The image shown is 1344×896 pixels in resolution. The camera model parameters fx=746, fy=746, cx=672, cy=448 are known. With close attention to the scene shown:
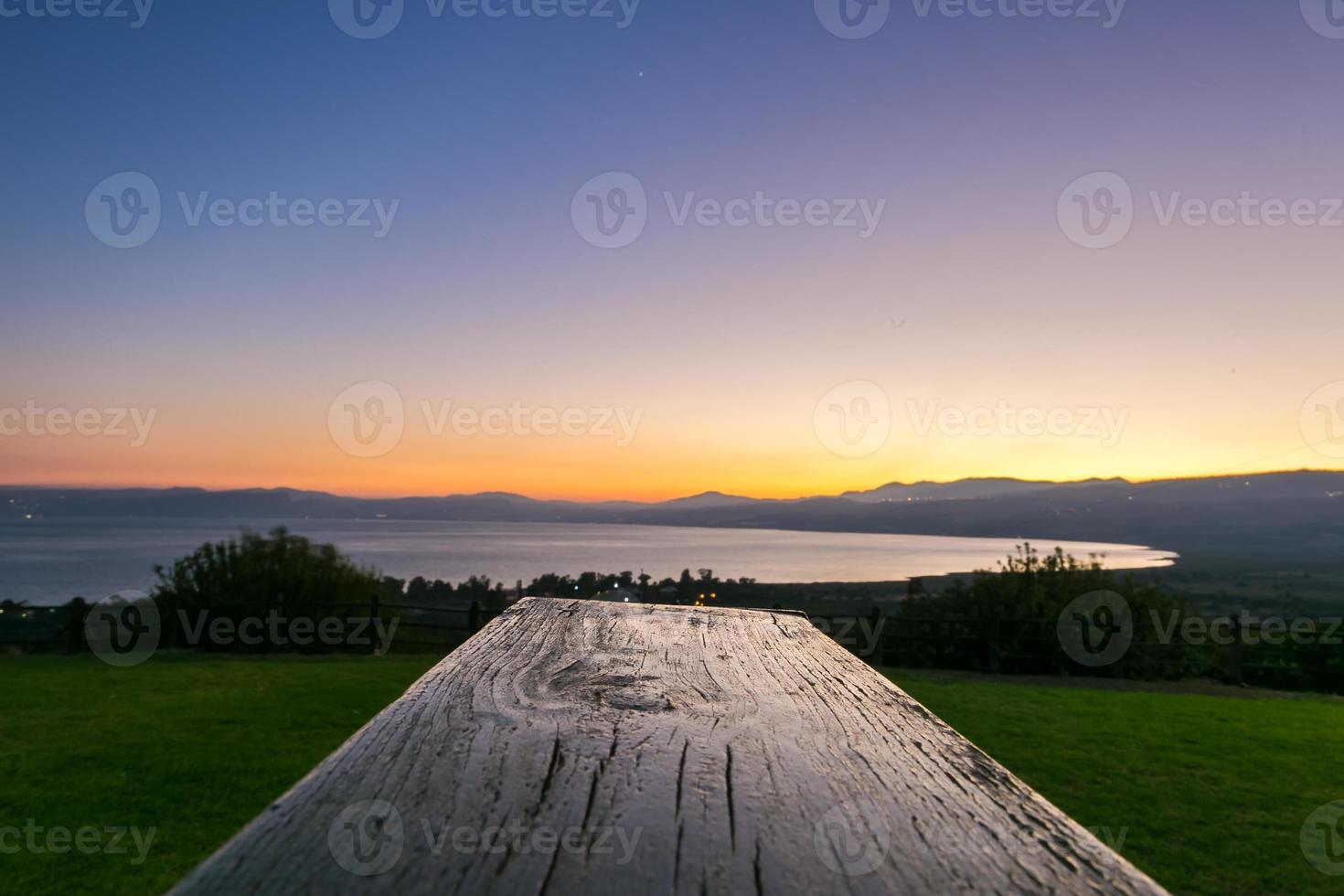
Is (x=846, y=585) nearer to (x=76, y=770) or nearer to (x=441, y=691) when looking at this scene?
(x=76, y=770)

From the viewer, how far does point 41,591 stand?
5531 cm

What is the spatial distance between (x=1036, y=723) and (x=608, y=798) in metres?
11.4
